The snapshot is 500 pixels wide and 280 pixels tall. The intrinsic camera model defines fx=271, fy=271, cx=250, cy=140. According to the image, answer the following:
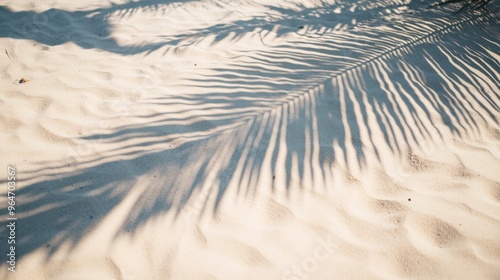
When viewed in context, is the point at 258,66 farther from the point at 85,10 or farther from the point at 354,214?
the point at 85,10

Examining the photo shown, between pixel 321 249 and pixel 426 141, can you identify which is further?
pixel 426 141

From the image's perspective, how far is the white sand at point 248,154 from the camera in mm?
1591

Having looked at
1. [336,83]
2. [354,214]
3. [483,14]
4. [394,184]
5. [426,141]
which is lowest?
[354,214]

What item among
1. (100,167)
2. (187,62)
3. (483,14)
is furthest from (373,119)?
(483,14)

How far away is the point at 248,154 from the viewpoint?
83.0 inches

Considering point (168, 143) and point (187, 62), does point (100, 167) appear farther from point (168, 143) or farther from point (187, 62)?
point (187, 62)

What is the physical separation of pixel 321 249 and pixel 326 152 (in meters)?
0.79

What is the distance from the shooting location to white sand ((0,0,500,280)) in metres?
1.59

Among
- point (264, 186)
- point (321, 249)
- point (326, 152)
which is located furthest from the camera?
point (326, 152)

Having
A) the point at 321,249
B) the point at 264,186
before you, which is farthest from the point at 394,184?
the point at 264,186

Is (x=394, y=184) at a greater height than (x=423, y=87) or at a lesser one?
lesser

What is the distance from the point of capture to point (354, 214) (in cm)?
178

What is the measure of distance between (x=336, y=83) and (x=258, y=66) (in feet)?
2.88

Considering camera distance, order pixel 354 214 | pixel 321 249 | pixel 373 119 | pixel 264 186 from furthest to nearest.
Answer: pixel 373 119, pixel 264 186, pixel 354 214, pixel 321 249
